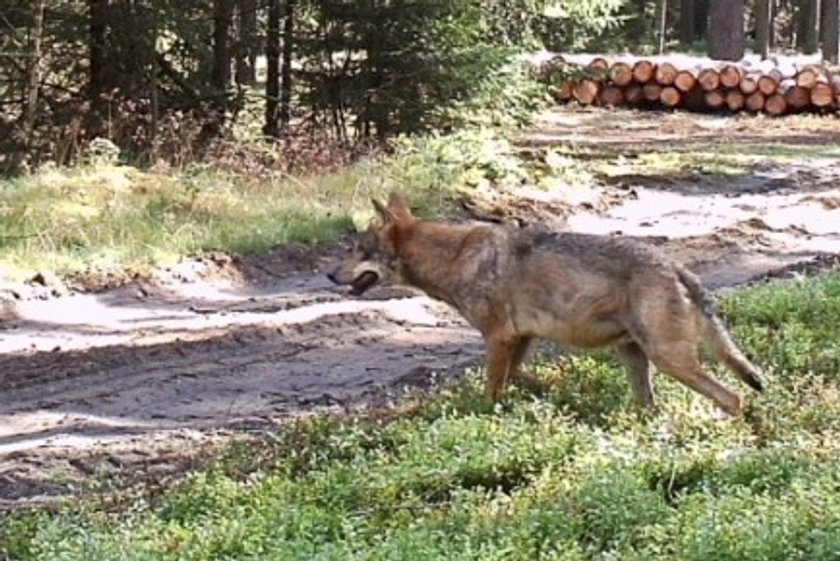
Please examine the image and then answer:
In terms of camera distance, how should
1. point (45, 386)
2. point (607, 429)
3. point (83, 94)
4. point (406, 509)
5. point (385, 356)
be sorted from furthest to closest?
point (83, 94), point (385, 356), point (45, 386), point (607, 429), point (406, 509)

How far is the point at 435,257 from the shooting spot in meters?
10.5

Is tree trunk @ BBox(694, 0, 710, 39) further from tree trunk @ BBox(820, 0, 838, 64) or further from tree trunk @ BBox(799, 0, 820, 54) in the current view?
tree trunk @ BBox(820, 0, 838, 64)

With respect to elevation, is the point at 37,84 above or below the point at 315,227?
above

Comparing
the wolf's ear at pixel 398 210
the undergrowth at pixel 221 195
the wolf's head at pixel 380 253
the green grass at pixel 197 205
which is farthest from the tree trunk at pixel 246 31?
the wolf's head at pixel 380 253

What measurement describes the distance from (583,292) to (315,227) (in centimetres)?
753

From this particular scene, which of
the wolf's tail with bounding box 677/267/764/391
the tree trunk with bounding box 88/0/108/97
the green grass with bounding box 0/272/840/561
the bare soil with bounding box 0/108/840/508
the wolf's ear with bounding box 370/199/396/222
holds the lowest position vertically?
the bare soil with bounding box 0/108/840/508

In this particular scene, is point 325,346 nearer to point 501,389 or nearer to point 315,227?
point 501,389

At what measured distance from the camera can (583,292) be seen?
962 centimetres

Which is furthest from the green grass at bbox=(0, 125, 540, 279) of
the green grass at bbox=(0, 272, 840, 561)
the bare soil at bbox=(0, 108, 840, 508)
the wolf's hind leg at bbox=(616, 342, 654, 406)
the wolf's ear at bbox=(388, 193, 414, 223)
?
the wolf's hind leg at bbox=(616, 342, 654, 406)

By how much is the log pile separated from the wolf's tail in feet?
79.3

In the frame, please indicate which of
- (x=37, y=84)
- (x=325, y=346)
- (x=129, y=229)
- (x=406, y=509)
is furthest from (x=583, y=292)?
(x=37, y=84)

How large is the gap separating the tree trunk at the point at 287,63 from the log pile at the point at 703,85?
10.4m

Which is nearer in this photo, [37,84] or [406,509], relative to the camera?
[406,509]

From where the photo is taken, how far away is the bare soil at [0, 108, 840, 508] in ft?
32.1
